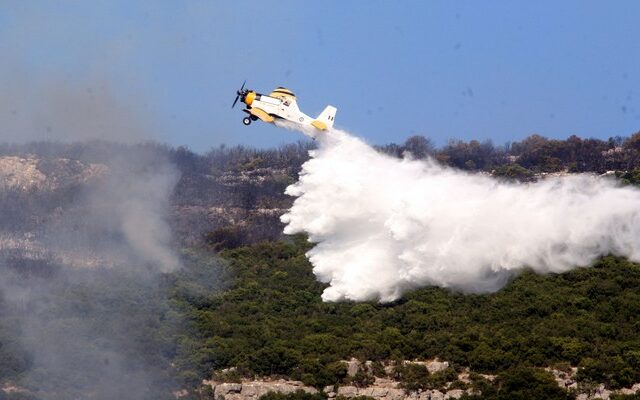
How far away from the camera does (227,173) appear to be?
130 m

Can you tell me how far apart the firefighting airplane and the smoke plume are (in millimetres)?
1283

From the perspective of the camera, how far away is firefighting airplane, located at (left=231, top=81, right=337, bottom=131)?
7031 cm

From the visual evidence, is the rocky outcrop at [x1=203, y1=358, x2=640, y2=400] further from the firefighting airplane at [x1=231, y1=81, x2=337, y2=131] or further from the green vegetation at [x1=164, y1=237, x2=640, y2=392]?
the firefighting airplane at [x1=231, y1=81, x2=337, y2=131]

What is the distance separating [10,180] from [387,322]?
4840 cm

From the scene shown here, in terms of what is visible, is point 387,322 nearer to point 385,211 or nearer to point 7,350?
point 385,211

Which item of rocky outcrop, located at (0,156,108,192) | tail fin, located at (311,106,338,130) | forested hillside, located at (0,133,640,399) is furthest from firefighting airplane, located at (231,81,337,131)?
rocky outcrop, located at (0,156,108,192)

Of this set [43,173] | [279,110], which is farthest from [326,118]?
[43,173]

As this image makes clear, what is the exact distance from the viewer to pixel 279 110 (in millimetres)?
70312

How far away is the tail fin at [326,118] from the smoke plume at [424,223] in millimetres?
1043

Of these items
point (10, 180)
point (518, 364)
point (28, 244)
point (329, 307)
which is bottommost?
point (518, 364)

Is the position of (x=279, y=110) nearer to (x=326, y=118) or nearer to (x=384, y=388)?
(x=326, y=118)

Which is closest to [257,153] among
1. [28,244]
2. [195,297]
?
[28,244]

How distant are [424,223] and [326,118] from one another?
6497 millimetres

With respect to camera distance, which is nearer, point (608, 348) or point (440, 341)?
point (608, 348)
